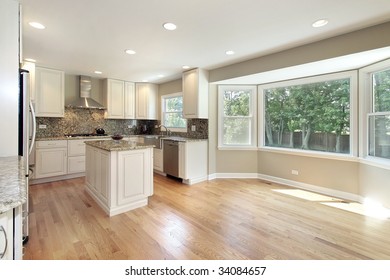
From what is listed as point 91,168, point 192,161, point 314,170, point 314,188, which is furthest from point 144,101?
point 314,188

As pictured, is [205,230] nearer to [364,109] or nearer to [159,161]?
[159,161]

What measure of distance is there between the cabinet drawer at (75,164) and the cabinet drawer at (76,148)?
0.30ft

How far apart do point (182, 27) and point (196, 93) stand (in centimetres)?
183

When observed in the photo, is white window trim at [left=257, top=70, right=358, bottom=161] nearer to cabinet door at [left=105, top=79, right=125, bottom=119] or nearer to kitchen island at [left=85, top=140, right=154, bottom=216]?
kitchen island at [left=85, top=140, right=154, bottom=216]

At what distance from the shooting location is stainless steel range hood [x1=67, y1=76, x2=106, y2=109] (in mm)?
4778

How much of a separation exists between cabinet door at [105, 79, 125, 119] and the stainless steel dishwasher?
5.81 ft

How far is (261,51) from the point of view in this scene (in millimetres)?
3195

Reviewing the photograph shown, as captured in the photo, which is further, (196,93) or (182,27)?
(196,93)

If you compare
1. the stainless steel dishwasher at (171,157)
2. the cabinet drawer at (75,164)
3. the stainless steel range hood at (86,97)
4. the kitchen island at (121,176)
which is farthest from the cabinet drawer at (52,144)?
the stainless steel dishwasher at (171,157)

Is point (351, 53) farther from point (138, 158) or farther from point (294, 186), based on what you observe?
point (138, 158)

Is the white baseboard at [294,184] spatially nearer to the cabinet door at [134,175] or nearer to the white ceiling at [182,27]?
the cabinet door at [134,175]

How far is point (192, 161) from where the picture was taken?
417 centimetres

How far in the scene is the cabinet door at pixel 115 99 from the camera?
16.9 feet

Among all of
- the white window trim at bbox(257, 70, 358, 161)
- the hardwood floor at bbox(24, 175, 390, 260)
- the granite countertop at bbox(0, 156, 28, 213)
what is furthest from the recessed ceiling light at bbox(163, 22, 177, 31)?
the white window trim at bbox(257, 70, 358, 161)
